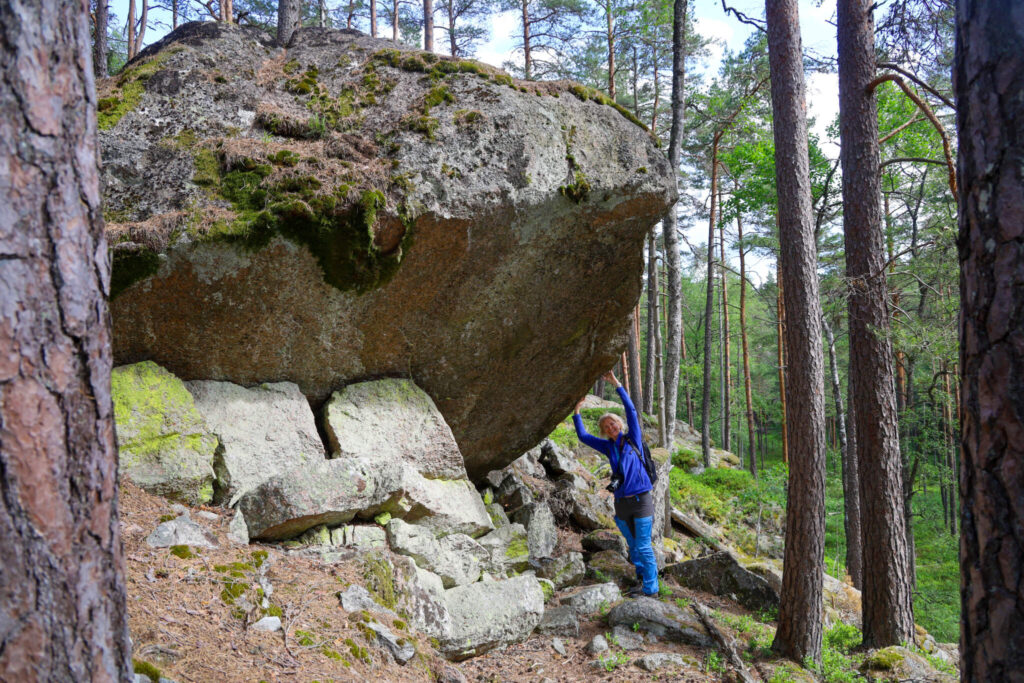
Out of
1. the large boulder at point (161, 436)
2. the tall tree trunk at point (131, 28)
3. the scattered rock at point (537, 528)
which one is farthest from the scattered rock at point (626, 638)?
the tall tree trunk at point (131, 28)

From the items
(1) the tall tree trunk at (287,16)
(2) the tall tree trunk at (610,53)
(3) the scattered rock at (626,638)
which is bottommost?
(3) the scattered rock at (626,638)

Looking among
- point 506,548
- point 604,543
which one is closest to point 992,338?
point 506,548

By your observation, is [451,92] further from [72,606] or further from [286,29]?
[286,29]

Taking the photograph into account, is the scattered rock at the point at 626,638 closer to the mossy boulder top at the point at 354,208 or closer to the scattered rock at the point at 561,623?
the scattered rock at the point at 561,623

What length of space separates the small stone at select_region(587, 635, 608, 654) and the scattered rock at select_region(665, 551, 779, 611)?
287 cm

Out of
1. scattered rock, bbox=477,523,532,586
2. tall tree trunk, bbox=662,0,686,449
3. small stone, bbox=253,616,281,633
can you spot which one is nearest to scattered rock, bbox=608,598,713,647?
scattered rock, bbox=477,523,532,586

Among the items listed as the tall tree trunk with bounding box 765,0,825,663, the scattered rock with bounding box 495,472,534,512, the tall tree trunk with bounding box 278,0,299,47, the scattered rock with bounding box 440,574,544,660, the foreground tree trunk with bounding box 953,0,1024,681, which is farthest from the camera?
the tall tree trunk with bounding box 278,0,299,47

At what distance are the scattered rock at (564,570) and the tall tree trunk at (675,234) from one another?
3.66 metres

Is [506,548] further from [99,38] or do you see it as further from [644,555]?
[99,38]

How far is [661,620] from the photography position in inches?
243

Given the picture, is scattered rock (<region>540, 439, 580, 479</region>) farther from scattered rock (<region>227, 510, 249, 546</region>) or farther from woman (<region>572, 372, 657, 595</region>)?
scattered rock (<region>227, 510, 249, 546</region>)

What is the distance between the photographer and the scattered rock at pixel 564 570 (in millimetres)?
7492

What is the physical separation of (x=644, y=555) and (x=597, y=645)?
175cm

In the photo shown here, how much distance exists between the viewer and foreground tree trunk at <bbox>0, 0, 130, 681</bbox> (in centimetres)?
155
